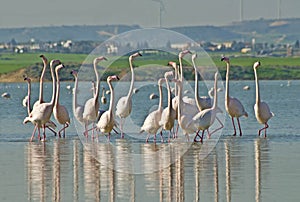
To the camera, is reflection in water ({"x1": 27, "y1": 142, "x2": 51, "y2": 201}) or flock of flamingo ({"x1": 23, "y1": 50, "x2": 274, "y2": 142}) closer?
reflection in water ({"x1": 27, "y1": 142, "x2": 51, "y2": 201})

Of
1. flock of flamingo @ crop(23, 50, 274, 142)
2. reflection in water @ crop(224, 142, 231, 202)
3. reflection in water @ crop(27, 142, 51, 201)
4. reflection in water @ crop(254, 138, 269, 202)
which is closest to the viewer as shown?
reflection in water @ crop(224, 142, 231, 202)

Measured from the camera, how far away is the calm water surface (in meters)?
14.0

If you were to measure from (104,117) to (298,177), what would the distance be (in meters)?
6.99

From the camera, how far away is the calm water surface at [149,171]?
14.0 m

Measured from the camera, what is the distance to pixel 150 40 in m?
26.6

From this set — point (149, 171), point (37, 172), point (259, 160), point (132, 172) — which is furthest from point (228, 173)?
point (37, 172)

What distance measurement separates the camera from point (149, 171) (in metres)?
16.5

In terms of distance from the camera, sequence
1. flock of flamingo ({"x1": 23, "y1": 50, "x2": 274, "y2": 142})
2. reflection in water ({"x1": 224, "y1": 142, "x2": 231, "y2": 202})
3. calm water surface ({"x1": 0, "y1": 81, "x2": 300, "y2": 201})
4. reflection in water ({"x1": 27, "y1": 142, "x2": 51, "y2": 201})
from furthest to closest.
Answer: flock of flamingo ({"x1": 23, "y1": 50, "x2": 274, "y2": 142}) < reflection in water ({"x1": 27, "y1": 142, "x2": 51, "y2": 201}) < calm water surface ({"x1": 0, "y1": 81, "x2": 300, "y2": 201}) < reflection in water ({"x1": 224, "y1": 142, "x2": 231, "y2": 202})

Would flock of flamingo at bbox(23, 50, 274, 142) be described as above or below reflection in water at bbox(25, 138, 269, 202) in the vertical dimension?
above

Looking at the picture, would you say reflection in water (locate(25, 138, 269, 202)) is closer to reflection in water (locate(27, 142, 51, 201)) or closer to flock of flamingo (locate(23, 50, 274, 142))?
reflection in water (locate(27, 142, 51, 201))

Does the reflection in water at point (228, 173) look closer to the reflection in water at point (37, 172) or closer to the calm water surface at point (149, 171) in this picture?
the calm water surface at point (149, 171)

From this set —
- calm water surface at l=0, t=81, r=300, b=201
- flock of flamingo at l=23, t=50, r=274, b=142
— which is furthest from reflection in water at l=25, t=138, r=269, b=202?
flock of flamingo at l=23, t=50, r=274, b=142

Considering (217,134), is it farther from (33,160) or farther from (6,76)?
(6,76)

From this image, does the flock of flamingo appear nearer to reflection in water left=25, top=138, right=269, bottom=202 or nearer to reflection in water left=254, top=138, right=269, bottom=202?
reflection in water left=25, top=138, right=269, bottom=202
